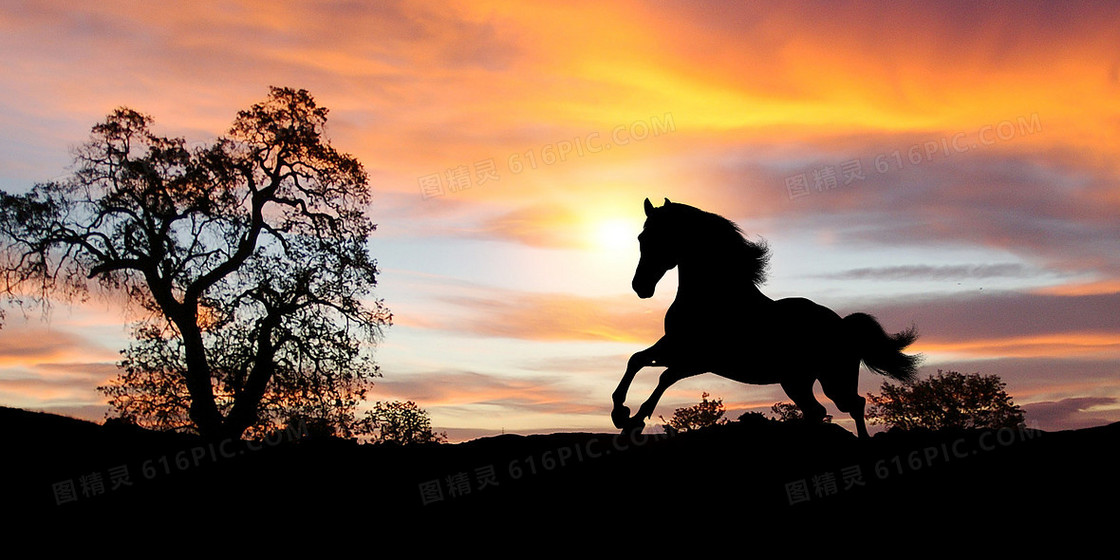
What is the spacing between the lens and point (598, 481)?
27.2 feet

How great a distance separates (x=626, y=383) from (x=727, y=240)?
2.38 meters

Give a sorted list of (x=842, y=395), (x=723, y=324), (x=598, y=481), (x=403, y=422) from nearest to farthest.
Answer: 1. (x=598, y=481)
2. (x=723, y=324)
3. (x=842, y=395)
4. (x=403, y=422)

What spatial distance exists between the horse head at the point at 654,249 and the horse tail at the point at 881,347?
3562 mm

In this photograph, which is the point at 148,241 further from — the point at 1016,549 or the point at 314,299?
the point at 1016,549

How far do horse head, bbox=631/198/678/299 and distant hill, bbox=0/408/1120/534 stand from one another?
6.18 ft

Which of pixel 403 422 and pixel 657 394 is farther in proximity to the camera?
pixel 403 422

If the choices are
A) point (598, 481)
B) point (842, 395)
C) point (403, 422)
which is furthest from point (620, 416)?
point (403, 422)

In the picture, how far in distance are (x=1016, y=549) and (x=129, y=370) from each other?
21.1 meters

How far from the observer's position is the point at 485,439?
1064cm

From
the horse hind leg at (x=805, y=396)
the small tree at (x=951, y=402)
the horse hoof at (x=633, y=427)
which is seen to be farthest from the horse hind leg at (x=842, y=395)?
the small tree at (x=951, y=402)

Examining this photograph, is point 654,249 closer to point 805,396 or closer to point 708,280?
point 708,280

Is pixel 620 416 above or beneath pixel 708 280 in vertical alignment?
beneath

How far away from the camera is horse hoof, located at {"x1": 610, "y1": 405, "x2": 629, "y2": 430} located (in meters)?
9.59

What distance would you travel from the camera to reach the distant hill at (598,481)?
7398mm
